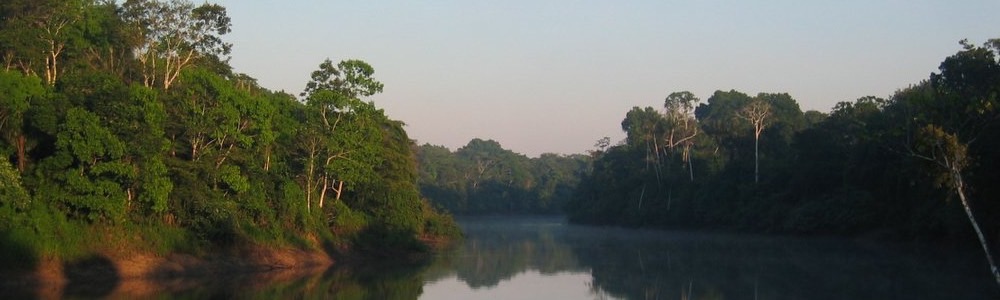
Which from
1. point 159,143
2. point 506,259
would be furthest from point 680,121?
point 159,143

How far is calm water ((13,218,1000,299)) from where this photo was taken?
27484 millimetres

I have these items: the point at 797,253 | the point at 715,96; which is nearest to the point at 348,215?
the point at 797,253

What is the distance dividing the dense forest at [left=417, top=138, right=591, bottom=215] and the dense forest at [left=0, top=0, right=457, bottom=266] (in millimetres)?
69164

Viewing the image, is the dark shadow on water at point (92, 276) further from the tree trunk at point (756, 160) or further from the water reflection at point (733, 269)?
the tree trunk at point (756, 160)

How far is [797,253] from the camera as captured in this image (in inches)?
1732

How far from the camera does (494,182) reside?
128750 mm

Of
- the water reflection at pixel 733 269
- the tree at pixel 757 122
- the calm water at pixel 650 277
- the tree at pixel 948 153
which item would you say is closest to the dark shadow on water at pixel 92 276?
the calm water at pixel 650 277

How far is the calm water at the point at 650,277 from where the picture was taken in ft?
90.2

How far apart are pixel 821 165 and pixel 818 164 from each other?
1.65 ft

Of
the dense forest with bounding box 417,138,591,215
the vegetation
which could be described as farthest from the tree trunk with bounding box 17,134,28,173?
the dense forest with bounding box 417,138,591,215

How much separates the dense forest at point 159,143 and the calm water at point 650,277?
2.70 m

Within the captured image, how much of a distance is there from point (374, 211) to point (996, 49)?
91.4 feet

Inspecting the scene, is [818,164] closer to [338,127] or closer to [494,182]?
[338,127]

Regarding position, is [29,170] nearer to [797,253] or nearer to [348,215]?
[348,215]
